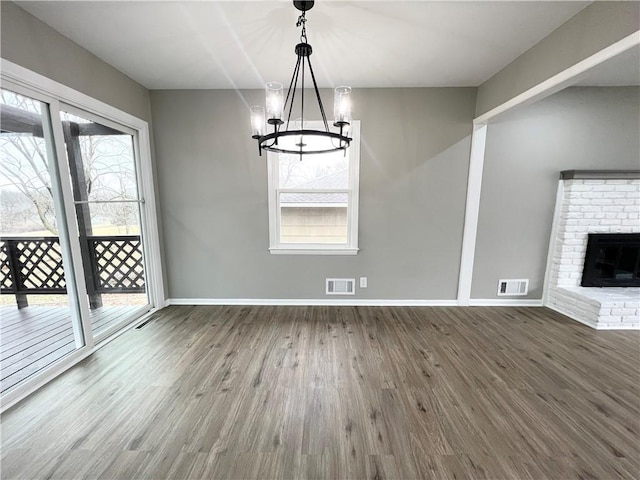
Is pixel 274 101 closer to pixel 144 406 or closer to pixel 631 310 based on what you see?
pixel 144 406

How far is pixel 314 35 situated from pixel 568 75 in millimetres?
1868

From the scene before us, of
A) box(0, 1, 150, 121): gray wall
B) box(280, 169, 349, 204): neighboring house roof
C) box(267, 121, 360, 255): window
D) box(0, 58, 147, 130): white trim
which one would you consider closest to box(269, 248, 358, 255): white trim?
box(267, 121, 360, 255): window

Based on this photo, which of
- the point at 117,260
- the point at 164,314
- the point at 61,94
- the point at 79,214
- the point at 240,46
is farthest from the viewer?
the point at 164,314

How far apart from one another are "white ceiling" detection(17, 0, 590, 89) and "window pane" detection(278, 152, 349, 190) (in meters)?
0.84

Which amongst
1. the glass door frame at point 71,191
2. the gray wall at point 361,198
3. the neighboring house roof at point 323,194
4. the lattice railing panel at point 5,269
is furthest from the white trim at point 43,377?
the neighboring house roof at point 323,194

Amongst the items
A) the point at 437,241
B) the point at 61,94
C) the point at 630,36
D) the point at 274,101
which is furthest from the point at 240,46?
the point at 437,241

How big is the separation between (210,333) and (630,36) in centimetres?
380

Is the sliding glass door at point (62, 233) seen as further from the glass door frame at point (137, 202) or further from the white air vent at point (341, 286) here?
the white air vent at point (341, 286)

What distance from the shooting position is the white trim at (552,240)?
10.4 ft

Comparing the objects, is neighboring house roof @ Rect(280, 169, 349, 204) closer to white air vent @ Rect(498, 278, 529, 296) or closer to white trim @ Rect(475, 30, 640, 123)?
white trim @ Rect(475, 30, 640, 123)

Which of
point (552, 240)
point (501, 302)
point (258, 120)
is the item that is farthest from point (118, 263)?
point (552, 240)

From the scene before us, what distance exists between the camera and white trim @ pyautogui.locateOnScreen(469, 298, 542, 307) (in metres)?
3.35

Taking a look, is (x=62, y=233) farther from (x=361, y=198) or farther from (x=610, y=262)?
(x=610, y=262)

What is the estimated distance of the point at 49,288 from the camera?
2.42 m
